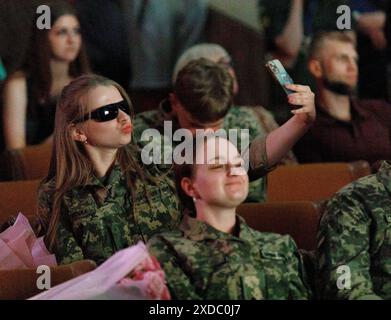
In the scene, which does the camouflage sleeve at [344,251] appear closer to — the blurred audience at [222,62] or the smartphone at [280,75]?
the smartphone at [280,75]

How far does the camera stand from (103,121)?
559cm

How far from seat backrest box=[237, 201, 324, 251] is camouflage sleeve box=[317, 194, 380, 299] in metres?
0.88

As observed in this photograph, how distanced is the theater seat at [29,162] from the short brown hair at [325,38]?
1.62 meters

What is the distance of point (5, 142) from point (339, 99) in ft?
5.54

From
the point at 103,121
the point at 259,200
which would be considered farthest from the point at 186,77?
the point at 103,121

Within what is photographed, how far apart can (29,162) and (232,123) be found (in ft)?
3.12

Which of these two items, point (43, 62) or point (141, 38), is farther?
point (141, 38)

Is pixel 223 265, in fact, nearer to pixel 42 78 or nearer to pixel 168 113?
pixel 168 113

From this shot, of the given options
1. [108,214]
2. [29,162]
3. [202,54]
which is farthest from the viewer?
[202,54]

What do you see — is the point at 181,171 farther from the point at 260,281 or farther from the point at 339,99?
the point at 339,99

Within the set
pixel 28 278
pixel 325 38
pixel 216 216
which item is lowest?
pixel 28 278

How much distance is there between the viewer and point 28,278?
5.22 m

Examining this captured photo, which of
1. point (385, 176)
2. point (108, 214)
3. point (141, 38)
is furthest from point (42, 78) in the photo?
point (385, 176)

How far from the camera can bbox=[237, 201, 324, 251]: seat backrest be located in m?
5.89
